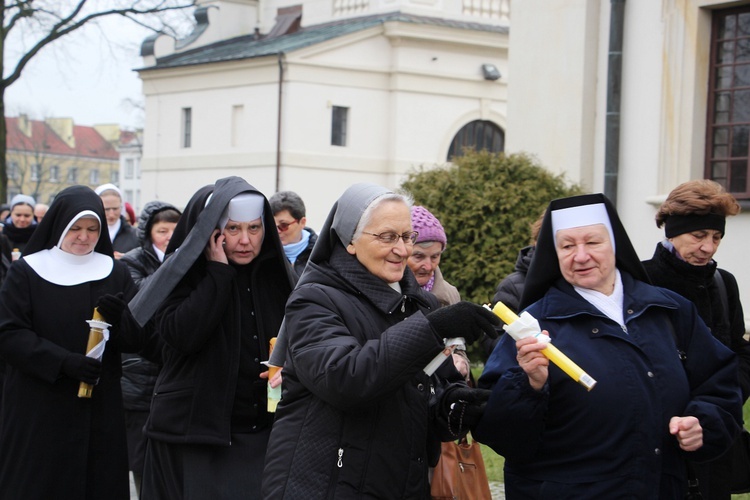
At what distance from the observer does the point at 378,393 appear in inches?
155

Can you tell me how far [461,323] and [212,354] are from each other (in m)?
1.98

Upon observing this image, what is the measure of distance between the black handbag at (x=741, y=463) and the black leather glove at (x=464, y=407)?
6.46 ft

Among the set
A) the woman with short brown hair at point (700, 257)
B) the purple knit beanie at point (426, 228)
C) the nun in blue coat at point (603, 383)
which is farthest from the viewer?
the purple knit beanie at point (426, 228)

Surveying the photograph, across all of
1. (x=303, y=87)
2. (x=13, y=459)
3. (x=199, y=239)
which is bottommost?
(x=13, y=459)

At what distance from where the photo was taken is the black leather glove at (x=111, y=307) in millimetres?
6117

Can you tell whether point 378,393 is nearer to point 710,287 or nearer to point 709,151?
point 710,287

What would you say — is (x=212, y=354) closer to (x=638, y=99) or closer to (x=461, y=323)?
(x=461, y=323)

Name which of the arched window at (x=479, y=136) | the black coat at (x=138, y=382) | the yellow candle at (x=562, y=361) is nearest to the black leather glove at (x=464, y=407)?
the yellow candle at (x=562, y=361)

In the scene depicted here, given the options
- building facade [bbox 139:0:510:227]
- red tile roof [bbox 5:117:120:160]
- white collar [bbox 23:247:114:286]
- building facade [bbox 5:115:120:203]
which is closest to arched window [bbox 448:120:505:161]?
building facade [bbox 139:0:510:227]

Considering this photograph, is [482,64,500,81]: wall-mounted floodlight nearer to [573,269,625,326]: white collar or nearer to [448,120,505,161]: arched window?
[448,120,505,161]: arched window

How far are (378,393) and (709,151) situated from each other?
9.74 meters

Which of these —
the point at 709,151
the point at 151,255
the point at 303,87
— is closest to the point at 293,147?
the point at 303,87

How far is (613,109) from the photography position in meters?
13.5

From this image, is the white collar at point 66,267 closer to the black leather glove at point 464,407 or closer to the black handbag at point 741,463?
the black leather glove at point 464,407
